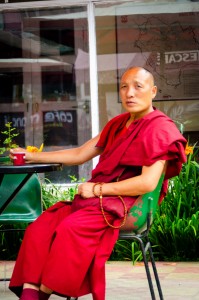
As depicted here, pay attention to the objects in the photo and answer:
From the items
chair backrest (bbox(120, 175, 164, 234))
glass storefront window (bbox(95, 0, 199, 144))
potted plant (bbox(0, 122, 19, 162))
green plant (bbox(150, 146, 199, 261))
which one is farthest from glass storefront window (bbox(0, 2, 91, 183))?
chair backrest (bbox(120, 175, 164, 234))

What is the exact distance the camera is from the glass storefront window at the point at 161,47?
867 cm

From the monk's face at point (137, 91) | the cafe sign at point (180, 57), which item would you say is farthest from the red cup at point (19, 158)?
the cafe sign at point (180, 57)

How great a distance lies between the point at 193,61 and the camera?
8711 mm

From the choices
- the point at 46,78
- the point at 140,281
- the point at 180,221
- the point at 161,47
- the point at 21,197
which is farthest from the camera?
the point at 46,78

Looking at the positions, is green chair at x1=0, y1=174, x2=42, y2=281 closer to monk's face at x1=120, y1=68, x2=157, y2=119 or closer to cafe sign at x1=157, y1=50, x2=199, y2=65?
monk's face at x1=120, y1=68, x2=157, y2=119

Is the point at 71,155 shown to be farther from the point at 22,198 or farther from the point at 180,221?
the point at 180,221

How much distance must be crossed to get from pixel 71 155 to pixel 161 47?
394 cm

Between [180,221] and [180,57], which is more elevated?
[180,57]

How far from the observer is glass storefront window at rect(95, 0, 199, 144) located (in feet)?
28.5

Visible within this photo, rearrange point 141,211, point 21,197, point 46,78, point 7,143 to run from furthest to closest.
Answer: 1. point 46,78
2. point 7,143
3. point 21,197
4. point 141,211

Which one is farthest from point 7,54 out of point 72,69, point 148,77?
point 148,77

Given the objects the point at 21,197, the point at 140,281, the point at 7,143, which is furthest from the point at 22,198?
the point at 7,143

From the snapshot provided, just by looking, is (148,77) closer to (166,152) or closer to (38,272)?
(166,152)

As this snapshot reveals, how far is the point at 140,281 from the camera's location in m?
6.02
